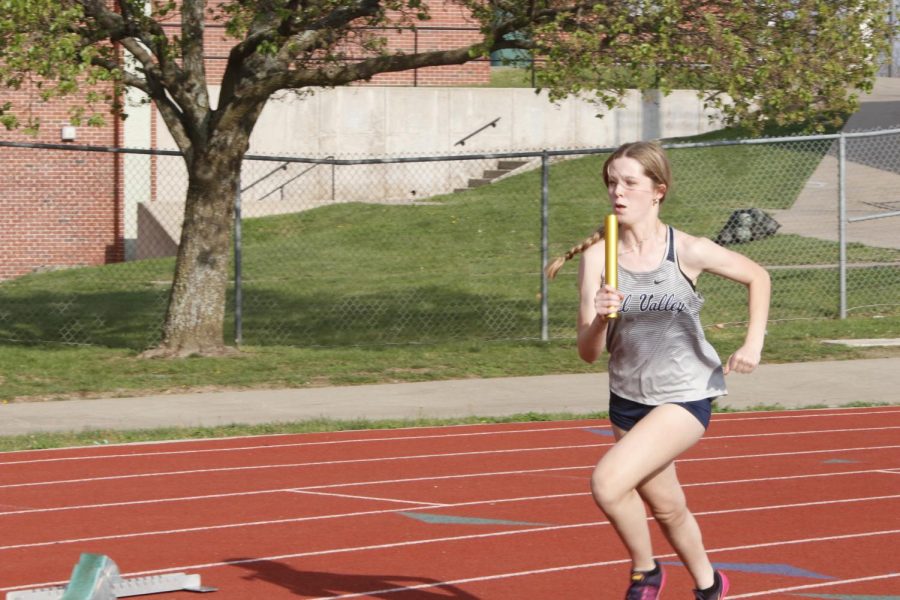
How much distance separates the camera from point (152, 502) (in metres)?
8.55

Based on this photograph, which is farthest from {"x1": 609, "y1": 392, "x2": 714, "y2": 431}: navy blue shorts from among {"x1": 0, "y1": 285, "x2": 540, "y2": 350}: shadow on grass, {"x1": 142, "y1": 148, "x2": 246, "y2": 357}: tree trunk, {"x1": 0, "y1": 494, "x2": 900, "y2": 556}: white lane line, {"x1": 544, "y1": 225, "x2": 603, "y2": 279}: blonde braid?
{"x1": 0, "y1": 285, "x2": 540, "y2": 350}: shadow on grass

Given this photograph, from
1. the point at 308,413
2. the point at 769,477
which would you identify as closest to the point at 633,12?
the point at 308,413

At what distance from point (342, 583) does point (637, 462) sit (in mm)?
1955

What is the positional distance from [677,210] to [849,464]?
54.9ft

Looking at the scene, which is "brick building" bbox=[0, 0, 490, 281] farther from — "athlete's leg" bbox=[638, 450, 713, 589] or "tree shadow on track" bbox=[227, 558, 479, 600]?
"athlete's leg" bbox=[638, 450, 713, 589]

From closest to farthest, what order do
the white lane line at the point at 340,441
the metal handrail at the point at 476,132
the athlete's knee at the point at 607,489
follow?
the athlete's knee at the point at 607,489
the white lane line at the point at 340,441
the metal handrail at the point at 476,132

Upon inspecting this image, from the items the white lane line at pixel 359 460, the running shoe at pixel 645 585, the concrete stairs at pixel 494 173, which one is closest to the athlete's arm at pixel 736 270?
the running shoe at pixel 645 585

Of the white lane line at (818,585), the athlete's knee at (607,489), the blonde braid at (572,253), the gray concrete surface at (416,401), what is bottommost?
the white lane line at (818,585)

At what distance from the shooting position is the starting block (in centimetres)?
485

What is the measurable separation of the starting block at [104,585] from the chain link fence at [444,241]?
9702 millimetres

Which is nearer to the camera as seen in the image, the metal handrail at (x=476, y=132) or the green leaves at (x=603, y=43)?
the green leaves at (x=603, y=43)

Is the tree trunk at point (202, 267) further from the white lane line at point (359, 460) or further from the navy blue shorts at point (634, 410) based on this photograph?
the navy blue shorts at point (634, 410)

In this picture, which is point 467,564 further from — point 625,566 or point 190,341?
point 190,341

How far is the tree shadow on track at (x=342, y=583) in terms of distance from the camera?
20.7ft
